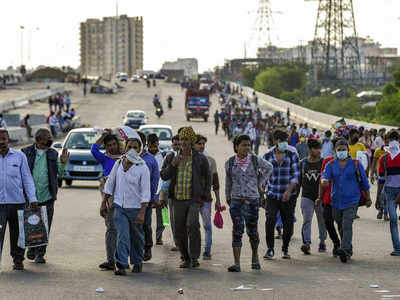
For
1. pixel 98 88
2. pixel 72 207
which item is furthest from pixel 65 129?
pixel 98 88

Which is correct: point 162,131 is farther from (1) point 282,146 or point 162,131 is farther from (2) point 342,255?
(2) point 342,255

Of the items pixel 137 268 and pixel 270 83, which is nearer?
pixel 137 268

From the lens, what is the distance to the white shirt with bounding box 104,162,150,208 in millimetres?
11125

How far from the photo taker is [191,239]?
11.7 m

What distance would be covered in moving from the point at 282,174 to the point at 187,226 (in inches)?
67.9

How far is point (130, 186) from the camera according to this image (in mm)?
11141

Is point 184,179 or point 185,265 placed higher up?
point 184,179

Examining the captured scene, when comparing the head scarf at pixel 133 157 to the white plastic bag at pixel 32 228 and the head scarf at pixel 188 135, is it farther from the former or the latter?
the white plastic bag at pixel 32 228

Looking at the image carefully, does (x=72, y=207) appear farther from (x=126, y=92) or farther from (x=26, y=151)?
(x=126, y=92)

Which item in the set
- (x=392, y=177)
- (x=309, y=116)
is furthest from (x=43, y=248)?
(x=309, y=116)

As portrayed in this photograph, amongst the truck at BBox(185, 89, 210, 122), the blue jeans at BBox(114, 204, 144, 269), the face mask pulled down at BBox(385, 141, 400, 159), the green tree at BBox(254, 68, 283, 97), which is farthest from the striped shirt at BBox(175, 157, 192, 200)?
the green tree at BBox(254, 68, 283, 97)

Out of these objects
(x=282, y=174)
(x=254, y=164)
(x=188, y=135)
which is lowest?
(x=282, y=174)

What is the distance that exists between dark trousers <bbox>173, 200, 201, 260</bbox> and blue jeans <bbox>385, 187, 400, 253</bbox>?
2.95 metres

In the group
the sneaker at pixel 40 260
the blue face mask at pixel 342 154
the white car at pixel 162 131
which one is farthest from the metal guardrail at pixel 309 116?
the sneaker at pixel 40 260
